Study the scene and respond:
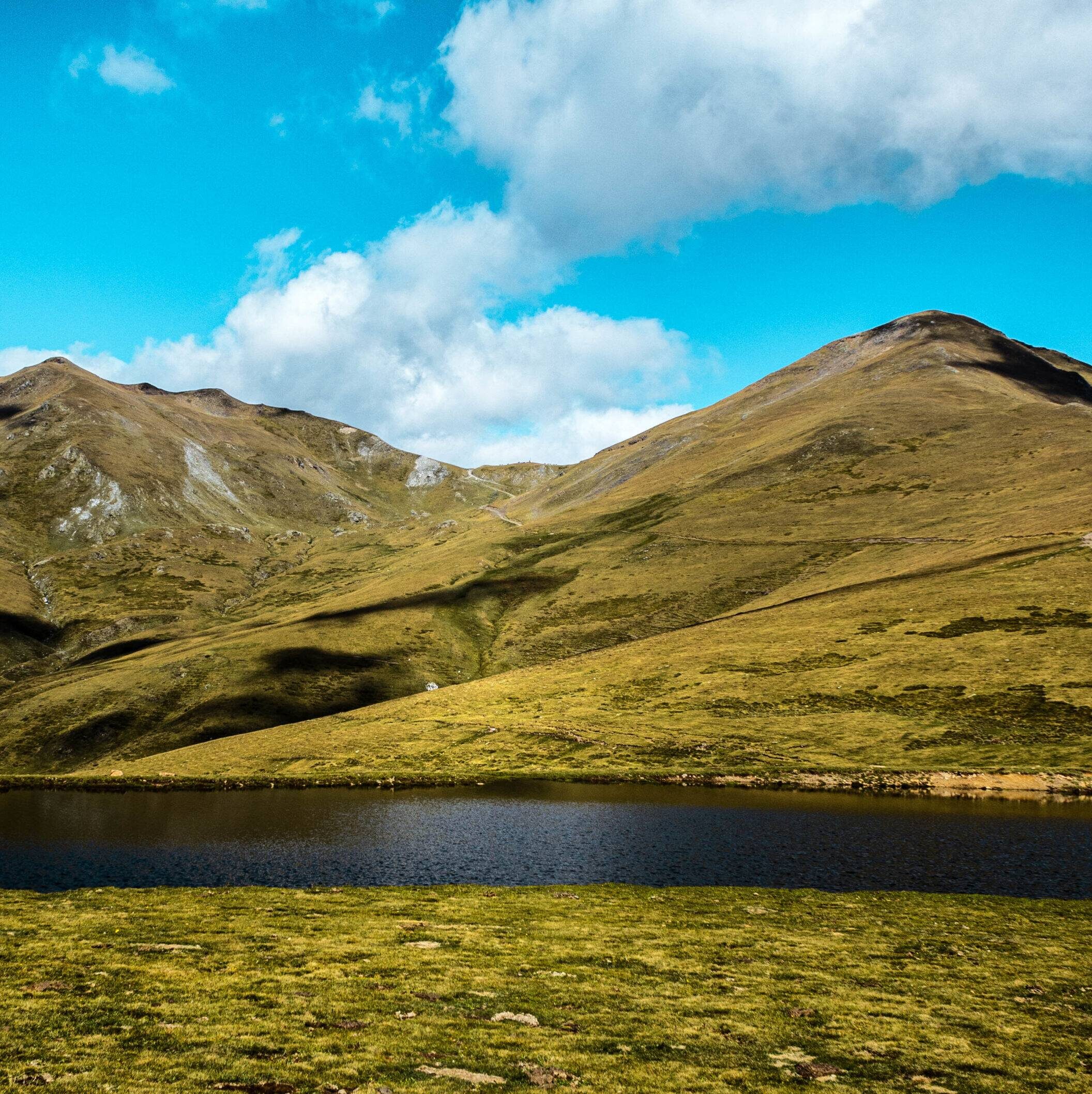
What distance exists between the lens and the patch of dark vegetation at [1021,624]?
114 m

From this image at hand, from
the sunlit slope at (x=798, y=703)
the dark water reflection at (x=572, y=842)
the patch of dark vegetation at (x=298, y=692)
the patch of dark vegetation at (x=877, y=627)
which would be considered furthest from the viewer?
the patch of dark vegetation at (x=298, y=692)

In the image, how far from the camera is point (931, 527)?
189625mm

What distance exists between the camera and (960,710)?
3851 inches

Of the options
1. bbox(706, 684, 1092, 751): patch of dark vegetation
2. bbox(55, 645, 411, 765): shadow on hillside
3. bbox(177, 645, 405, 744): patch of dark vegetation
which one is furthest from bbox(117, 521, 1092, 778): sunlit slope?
bbox(55, 645, 411, 765): shadow on hillside

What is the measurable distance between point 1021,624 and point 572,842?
310 feet

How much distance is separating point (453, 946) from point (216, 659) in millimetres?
163763

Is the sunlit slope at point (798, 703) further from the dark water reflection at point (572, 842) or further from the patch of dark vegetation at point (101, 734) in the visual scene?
the patch of dark vegetation at point (101, 734)

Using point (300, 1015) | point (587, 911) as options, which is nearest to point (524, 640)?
point (587, 911)

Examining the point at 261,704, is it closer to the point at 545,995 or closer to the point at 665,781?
→ the point at 665,781

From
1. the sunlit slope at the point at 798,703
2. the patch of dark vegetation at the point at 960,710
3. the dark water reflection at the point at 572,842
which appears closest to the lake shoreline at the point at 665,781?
the sunlit slope at the point at 798,703

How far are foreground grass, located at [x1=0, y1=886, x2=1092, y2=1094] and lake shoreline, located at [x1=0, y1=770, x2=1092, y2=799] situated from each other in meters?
41.4

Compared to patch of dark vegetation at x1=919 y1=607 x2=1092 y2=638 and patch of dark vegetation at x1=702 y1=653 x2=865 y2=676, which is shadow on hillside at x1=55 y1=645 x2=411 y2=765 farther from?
patch of dark vegetation at x1=919 y1=607 x2=1092 y2=638

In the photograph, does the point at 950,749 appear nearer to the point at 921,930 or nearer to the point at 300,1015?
the point at 921,930

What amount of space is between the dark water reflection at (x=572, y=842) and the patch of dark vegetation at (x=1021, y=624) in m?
52.9
